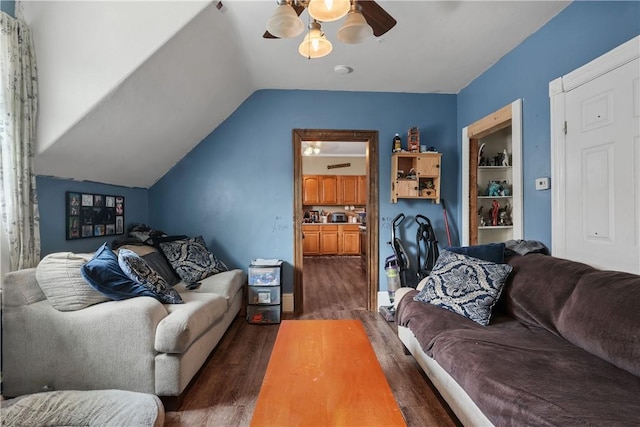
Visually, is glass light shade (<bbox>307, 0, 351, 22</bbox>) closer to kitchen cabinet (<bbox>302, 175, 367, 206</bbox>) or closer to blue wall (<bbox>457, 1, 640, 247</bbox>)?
blue wall (<bbox>457, 1, 640, 247</bbox>)

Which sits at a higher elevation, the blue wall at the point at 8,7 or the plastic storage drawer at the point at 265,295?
the blue wall at the point at 8,7

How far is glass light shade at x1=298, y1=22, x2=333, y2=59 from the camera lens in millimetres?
1604

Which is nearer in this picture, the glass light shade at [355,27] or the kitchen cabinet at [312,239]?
the glass light shade at [355,27]

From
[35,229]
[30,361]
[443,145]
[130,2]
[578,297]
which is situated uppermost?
[130,2]

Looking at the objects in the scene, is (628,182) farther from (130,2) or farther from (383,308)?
(130,2)

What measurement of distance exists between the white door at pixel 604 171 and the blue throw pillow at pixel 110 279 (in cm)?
294

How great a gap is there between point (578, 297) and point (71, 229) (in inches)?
140

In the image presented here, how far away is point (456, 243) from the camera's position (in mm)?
3553

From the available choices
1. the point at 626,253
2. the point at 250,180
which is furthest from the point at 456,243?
the point at 250,180

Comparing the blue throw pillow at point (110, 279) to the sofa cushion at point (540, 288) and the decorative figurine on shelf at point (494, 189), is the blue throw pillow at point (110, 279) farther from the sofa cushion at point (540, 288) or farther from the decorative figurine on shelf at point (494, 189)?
the decorative figurine on shelf at point (494, 189)

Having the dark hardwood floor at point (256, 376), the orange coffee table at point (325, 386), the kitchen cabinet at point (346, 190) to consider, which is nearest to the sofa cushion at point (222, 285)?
the dark hardwood floor at point (256, 376)

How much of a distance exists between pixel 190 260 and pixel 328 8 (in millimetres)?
2560

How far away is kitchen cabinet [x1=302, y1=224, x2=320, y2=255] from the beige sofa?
18.1 ft

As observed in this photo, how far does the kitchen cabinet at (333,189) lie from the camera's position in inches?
301
